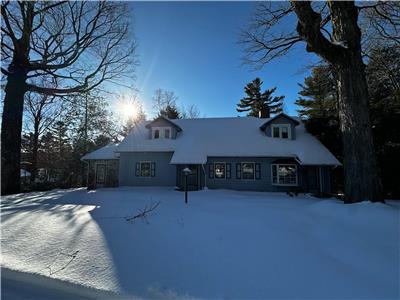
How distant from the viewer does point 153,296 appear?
2.99 m

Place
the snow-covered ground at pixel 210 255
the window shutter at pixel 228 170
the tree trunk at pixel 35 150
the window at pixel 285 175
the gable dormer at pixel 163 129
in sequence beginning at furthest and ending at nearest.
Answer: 1. the tree trunk at pixel 35 150
2. the gable dormer at pixel 163 129
3. the window shutter at pixel 228 170
4. the window at pixel 285 175
5. the snow-covered ground at pixel 210 255

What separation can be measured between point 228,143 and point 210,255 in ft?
43.8

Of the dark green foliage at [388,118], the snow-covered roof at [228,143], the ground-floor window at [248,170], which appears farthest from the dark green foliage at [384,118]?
the ground-floor window at [248,170]

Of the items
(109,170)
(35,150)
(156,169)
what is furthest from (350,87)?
(35,150)

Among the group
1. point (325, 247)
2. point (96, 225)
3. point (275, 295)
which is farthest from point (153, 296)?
point (325, 247)

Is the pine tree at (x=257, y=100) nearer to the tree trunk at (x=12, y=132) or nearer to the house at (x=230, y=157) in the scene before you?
the house at (x=230, y=157)

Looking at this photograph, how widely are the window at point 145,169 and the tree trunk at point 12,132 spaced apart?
7.36 metres

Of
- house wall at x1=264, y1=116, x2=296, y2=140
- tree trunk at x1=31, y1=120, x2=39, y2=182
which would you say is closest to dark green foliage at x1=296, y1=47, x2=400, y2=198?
house wall at x1=264, y1=116, x2=296, y2=140

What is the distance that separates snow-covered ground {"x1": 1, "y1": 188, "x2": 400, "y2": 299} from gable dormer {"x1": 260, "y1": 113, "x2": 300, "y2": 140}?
457 inches

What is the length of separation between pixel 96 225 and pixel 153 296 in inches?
109

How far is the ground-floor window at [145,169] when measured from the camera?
17406 mm

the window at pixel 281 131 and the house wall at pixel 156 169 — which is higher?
the window at pixel 281 131

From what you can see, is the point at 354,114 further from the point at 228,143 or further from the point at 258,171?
the point at 228,143

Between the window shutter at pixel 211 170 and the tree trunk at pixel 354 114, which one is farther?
the window shutter at pixel 211 170
